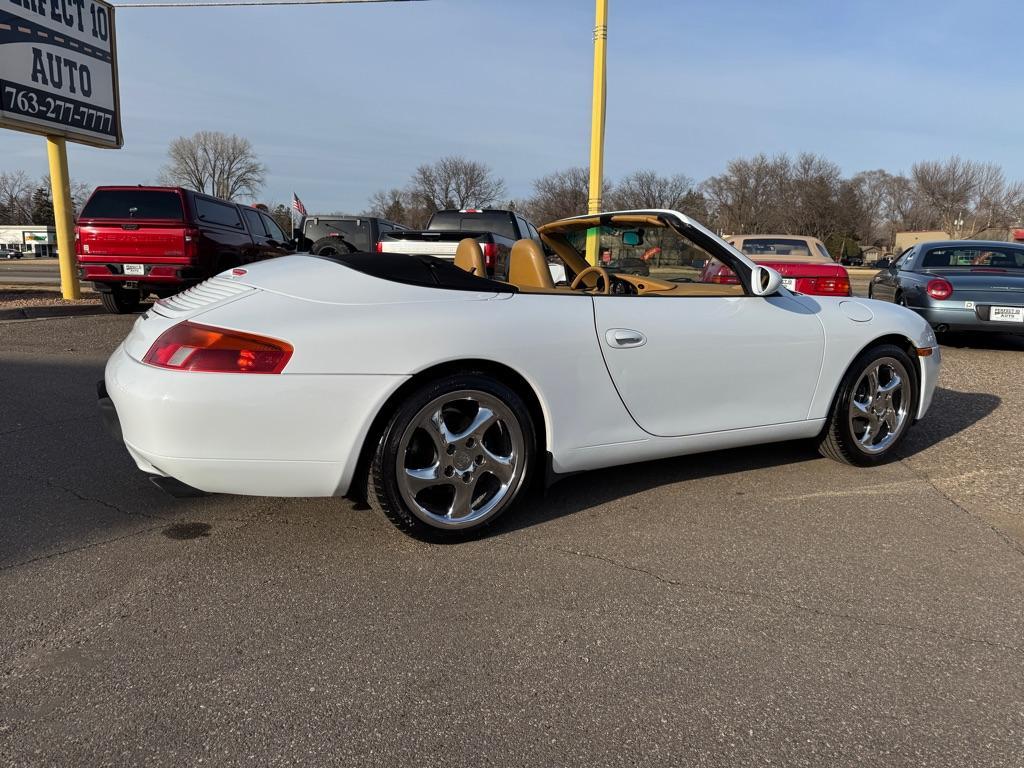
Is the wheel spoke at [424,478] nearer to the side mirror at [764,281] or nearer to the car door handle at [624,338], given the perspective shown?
the car door handle at [624,338]

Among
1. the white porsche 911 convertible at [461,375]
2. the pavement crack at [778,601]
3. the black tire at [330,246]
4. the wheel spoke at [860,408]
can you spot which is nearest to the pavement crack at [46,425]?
the white porsche 911 convertible at [461,375]

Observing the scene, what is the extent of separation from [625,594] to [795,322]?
1890 mm

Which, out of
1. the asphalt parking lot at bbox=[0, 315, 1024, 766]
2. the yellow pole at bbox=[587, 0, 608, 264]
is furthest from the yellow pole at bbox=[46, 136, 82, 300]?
the asphalt parking lot at bbox=[0, 315, 1024, 766]

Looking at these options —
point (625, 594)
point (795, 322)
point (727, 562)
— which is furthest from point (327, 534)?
point (795, 322)

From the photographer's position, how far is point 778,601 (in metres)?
2.61

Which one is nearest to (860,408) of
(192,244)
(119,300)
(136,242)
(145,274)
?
(192,244)

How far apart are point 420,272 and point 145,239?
7933 mm

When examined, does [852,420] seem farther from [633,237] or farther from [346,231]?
[346,231]

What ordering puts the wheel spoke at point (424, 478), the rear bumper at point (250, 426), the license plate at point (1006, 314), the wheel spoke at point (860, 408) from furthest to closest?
the license plate at point (1006, 314) → the wheel spoke at point (860, 408) → the wheel spoke at point (424, 478) → the rear bumper at point (250, 426)

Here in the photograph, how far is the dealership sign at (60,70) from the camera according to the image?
34.6ft

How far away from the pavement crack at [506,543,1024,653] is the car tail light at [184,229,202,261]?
8107mm

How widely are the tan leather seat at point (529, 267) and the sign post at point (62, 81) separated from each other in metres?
10.4

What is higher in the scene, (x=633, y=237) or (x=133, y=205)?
(x=133, y=205)

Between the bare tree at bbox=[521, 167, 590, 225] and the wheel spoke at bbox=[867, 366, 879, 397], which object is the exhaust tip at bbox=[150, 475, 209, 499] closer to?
the wheel spoke at bbox=[867, 366, 879, 397]
